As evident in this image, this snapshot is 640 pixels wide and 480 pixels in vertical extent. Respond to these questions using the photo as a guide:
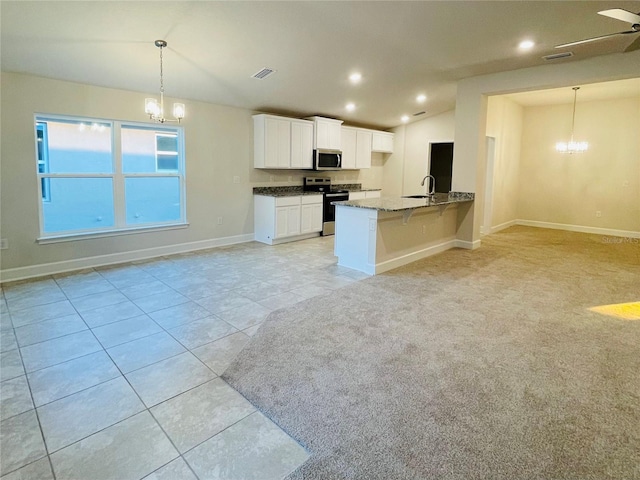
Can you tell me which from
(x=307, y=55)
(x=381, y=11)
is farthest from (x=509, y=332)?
(x=307, y=55)

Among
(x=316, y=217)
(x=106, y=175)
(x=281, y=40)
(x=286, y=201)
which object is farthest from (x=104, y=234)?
(x=316, y=217)

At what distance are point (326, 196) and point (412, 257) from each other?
2.48 m

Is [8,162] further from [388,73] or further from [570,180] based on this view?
[570,180]

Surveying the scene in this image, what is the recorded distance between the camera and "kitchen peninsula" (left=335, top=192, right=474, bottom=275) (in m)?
4.77

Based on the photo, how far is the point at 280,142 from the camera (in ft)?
21.5

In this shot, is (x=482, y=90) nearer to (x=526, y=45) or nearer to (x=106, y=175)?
(x=526, y=45)

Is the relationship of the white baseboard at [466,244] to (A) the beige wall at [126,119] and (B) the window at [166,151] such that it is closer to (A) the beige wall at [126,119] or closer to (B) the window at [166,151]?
(A) the beige wall at [126,119]

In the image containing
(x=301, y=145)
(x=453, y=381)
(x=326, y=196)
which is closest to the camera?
(x=453, y=381)

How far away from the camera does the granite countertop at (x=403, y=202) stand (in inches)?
184

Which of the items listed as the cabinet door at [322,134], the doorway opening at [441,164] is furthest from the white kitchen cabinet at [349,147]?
the doorway opening at [441,164]

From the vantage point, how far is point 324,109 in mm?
6938

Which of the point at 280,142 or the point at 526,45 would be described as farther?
the point at 280,142

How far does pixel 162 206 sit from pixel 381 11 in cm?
412

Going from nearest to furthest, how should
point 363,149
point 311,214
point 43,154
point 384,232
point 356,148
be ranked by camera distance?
point 43,154
point 384,232
point 311,214
point 356,148
point 363,149
